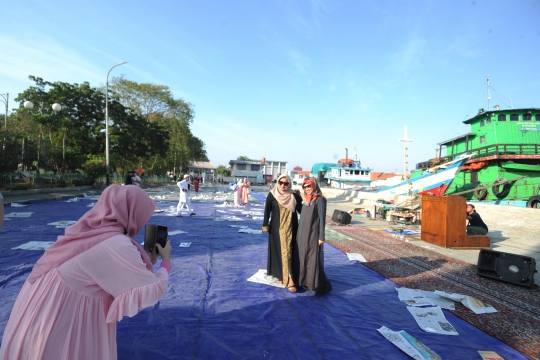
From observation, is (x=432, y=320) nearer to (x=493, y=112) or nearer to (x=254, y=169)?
(x=493, y=112)

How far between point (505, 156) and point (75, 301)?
2107 centimetres

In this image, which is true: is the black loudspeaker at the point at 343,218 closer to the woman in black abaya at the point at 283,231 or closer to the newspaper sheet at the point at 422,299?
the newspaper sheet at the point at 422,299

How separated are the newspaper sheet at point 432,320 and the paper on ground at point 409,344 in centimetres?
34

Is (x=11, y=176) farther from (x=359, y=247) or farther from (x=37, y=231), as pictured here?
(x=359, y=247)

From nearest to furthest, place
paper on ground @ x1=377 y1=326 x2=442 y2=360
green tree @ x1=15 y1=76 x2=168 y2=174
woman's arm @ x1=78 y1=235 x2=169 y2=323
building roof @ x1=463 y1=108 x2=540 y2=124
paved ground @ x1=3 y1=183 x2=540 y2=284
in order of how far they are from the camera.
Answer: woman's arm @ x1=78 y1=235 x2=169 y2=323 → paper on ground @ x1=377 y1=326 x2=442 y2=360 → paved ground @ x1=3 y1=183 x2=540 y2=284 → building roof @ x1=463 y1=108 x2=540 y2=124 → green tree @ x1=15 y1=76 x2=168 y2=174

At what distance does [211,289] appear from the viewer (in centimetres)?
408

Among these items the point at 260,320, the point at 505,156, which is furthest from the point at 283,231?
the point at 505,156

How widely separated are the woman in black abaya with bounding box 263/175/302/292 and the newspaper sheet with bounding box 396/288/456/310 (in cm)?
140

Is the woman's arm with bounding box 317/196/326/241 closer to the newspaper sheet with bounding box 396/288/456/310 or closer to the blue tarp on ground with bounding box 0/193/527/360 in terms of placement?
the blue tarp on ground with bounding box 0/193/527/360

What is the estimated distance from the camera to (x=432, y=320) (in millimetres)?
3336

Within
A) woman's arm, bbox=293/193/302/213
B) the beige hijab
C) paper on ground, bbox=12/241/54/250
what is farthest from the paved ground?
paper on ground, bbox=12/241/54/250

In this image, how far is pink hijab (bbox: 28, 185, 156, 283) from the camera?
1503 millimetres

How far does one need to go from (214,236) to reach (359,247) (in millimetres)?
3450

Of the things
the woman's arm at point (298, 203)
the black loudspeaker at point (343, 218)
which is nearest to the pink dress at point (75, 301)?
the woman's arm at point (298, 203)
